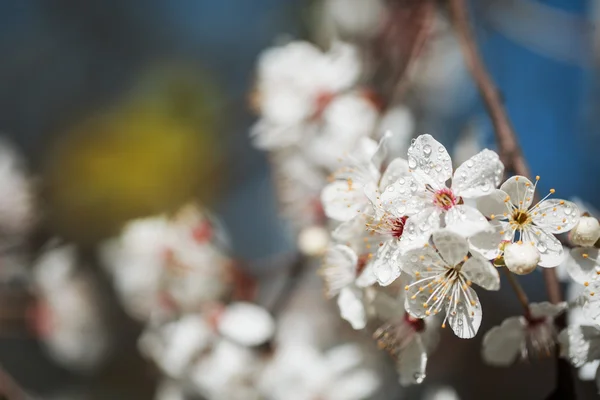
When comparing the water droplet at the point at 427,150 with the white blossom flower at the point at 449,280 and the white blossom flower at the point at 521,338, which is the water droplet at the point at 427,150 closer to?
the white blossom flower at the point at 449,280

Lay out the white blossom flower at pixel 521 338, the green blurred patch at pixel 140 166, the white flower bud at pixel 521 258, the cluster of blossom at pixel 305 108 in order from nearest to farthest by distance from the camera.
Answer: the white flower bud at pixel 521 258
the white blossom flower at pixel 521 338
the cluster of blossom at pixel 305 108
the green blurred patch at pixel 140 166

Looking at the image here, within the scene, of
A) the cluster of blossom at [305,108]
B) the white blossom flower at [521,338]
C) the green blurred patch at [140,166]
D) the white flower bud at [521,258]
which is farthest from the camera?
the green blurred patch at [140,166]

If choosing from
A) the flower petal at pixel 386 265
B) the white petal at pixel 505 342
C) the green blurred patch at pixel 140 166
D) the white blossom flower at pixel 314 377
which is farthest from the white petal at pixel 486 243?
the green blurred patch at pixel 140 166

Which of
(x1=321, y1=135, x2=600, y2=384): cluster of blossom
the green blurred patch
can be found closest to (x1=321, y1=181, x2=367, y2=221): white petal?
(x1=321, y1=135, x2=600, y2=384): cluster of blossom

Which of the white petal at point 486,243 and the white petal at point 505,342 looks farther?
the white petal at point 505,342

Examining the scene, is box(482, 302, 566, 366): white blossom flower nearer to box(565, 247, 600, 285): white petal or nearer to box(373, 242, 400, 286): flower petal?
box(565, 247, 600, 285): white petal

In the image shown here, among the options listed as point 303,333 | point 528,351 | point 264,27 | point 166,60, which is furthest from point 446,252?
point 166,60
